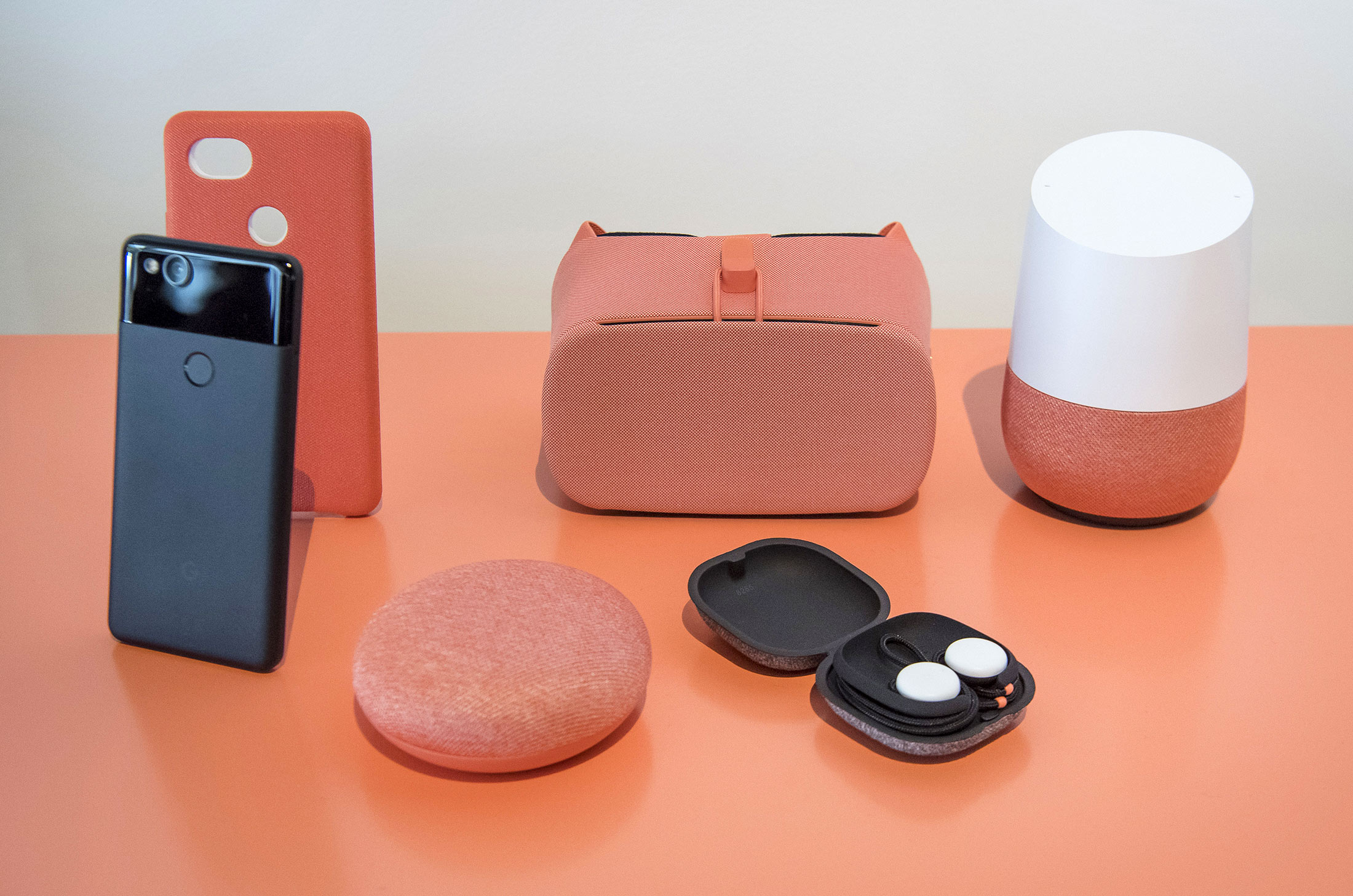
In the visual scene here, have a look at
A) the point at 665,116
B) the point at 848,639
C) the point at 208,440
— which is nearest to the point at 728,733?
the point at 848,639

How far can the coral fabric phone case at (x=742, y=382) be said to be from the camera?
113 centimetres

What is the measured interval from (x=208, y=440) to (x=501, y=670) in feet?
1.09

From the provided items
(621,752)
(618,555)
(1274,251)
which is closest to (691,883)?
(621,752)

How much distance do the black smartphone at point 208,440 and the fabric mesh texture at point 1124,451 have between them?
2.40 ft

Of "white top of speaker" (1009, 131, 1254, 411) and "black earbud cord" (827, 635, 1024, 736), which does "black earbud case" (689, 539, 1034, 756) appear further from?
"white top of speaker" (1009, 131, 1254, 411)

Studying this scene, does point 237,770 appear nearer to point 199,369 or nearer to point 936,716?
point 199,369

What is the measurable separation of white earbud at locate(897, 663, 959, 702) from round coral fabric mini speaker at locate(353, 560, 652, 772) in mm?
201

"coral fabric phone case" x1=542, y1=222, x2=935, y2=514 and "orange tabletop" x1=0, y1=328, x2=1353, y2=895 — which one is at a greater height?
"coral fabric phone case" x1=542, y1=222, x2=935, y2=514

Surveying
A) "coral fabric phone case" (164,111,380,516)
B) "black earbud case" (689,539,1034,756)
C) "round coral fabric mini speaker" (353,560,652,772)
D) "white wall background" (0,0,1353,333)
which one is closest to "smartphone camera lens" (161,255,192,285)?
"coral fabric phone case" (164,111,380,516)

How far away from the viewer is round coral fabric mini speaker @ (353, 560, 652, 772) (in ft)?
2.64

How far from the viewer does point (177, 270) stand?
930mm

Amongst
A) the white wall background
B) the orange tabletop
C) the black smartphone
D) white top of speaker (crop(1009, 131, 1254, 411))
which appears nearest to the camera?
the orange tabletop

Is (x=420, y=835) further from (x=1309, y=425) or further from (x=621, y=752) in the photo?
(x=1309, y=425)

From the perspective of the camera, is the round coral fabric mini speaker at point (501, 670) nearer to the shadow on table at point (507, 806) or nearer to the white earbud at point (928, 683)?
the shadow on table at point (507, 806)
